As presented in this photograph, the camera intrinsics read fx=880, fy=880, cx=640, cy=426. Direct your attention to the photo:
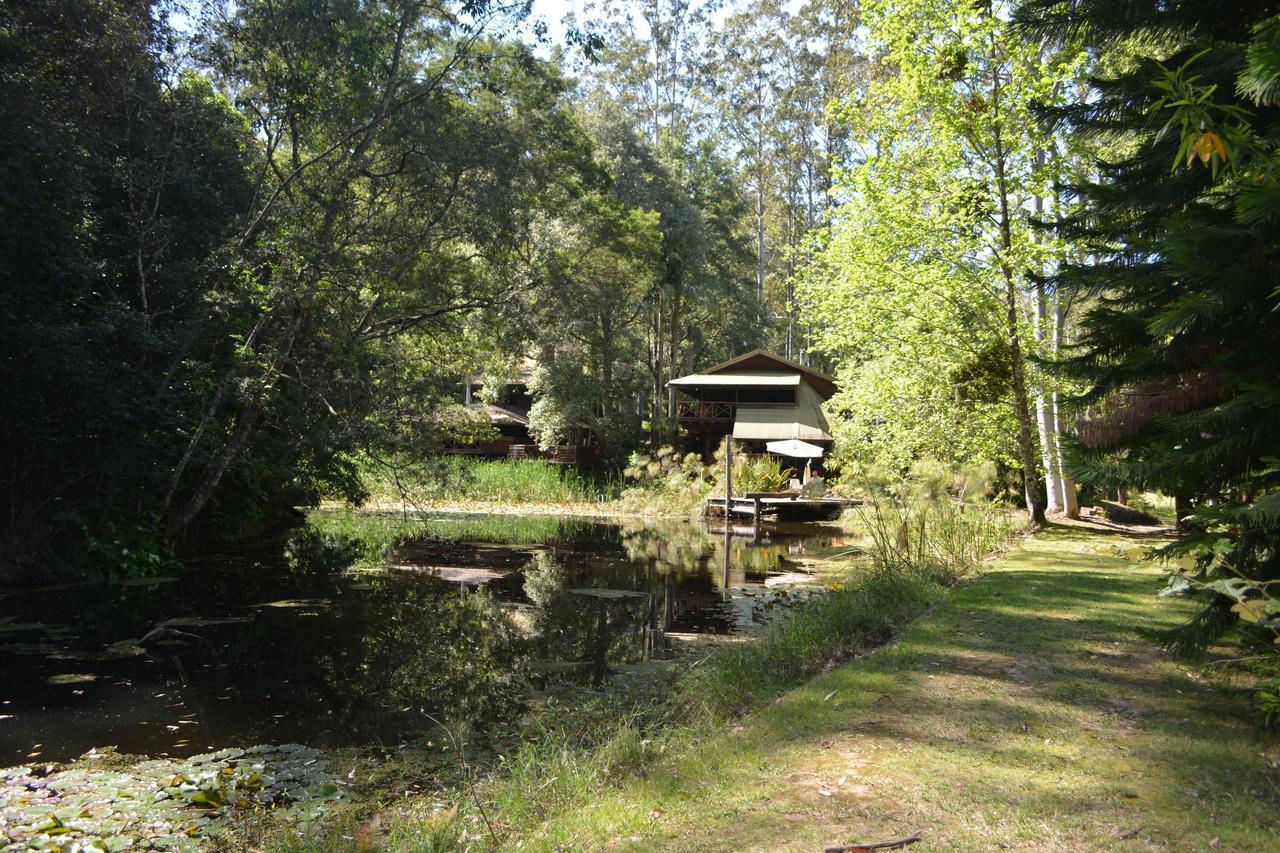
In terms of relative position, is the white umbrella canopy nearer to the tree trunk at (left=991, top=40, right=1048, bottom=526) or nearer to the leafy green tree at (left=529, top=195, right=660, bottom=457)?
the leafy green tree at (left=529, top=195, right=660, bottom=457)

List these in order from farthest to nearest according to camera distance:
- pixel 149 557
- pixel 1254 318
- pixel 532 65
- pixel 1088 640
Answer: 1. pixel 532 65
2. pixel 149 557
3. pixel 1088 640
4. pixel 1254 318

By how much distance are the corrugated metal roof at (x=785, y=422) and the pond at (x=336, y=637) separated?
52.4 feet

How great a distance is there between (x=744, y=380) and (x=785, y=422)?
2325mm

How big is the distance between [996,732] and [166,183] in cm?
1438

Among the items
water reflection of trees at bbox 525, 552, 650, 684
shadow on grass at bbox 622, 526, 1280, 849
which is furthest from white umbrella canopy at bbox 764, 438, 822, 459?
shadow on grass at bbox 622, 526, 1280, 849

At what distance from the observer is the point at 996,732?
4770 mm

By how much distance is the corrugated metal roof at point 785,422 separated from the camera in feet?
112

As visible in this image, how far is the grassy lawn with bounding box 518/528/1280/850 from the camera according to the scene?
11.8 feet

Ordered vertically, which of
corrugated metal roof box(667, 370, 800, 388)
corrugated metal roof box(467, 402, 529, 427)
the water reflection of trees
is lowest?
the water reflection of trees

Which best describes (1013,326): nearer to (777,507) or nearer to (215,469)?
(777,507)

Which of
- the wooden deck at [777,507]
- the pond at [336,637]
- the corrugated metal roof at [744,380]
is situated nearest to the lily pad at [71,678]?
the pond at [336,637]

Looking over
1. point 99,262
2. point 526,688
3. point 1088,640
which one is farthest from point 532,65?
point 1088,640

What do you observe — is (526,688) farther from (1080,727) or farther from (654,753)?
(1080,727)

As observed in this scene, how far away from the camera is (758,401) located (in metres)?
36.3
